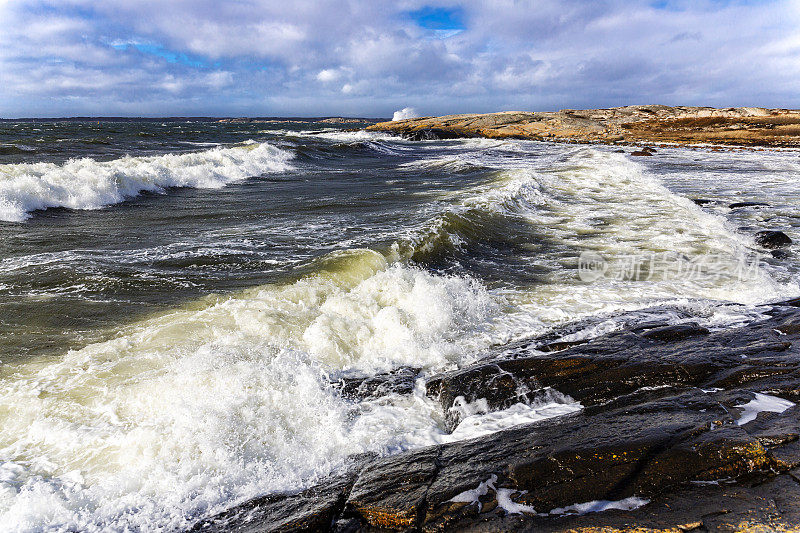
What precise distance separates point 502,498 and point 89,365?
170 inches

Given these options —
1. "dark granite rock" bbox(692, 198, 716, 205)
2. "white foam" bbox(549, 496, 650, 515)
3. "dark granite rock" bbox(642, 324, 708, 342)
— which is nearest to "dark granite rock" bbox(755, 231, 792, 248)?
"dark granite rock" bbox(692, 198, 716, 205)

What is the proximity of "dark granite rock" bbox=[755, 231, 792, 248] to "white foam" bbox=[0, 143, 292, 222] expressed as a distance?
17.1 meters

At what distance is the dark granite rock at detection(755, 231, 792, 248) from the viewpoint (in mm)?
9258

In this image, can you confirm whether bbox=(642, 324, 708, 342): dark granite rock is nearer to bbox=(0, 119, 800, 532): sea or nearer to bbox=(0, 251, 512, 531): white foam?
bbox=(0, 119, 800, 532): sea

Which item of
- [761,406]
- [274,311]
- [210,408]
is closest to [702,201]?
[761,406]

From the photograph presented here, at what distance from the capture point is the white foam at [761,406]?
10.3 ft

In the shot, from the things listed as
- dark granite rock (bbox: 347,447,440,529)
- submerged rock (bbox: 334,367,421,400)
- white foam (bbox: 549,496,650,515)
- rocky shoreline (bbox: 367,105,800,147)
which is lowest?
submerged rock (bbox: 334,367,421,400)

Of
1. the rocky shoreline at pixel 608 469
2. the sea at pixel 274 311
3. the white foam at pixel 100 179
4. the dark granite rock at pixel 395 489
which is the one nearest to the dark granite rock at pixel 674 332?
the sea at pixel 274 311

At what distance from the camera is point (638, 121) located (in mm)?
56969

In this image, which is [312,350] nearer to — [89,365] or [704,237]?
[89,365]

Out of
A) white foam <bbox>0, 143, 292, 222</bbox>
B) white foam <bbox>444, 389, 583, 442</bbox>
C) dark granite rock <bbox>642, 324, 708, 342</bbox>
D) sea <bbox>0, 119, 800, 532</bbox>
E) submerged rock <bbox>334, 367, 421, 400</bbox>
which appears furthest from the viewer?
white foam <bbox>0, 143, 292, 222</bbox>

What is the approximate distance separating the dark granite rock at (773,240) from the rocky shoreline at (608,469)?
267 inches

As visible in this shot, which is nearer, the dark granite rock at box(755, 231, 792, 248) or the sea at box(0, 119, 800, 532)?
the sea at box(0, 119, 800, 532)

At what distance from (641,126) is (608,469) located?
202 feet
